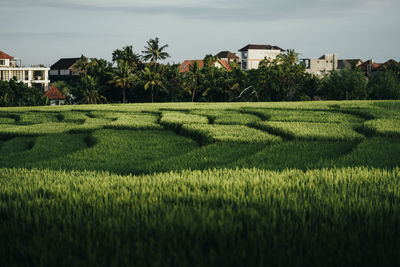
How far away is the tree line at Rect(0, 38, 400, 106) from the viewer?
47094mm

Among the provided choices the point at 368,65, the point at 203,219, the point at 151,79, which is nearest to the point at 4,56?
the point at 151,79

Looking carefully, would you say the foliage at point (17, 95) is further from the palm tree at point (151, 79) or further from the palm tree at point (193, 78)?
the palm tree at point (193, 78)

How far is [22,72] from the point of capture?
229 ft

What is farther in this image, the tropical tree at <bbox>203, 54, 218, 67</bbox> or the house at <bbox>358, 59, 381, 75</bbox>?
the house at <bbox>358, 59, 381, 75</bbox>

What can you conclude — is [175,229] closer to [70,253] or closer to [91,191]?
[70,253]

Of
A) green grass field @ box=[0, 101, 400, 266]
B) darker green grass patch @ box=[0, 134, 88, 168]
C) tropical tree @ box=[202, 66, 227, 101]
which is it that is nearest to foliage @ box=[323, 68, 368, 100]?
tropical tree @ box=[202, 66, 227, 101]

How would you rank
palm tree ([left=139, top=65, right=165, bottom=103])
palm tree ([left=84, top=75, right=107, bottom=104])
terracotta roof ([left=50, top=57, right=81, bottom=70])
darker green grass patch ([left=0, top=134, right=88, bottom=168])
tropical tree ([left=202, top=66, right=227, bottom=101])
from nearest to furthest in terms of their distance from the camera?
darker green grass patch ([left=0, top=134, right=88, bottom=168]) → palm tree ([left=139, top=65, right=165, bottom=103]) → tropical tree ([left=202, top=66, right=227, bottom=101]) → palm tree ([left=84, top=75, right=107, bottom=104]) → terracotta roof ([left=50, top=57, right=81, bottom=70])

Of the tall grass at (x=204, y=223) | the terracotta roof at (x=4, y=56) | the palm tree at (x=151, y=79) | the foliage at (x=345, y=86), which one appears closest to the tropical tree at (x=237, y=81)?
the palm tree at (x=151, y=79)

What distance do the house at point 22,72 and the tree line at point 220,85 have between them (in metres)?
21.6

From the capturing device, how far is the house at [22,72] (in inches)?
2640

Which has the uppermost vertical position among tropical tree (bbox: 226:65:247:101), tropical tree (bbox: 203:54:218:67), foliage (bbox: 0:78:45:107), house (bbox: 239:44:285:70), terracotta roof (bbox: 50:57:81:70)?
house (bbox: 239:44:285:70)

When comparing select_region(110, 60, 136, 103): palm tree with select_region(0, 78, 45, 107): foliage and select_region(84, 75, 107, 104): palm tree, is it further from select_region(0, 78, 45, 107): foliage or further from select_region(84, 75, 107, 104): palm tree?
select_region(0, 78, 45, 107): foliage

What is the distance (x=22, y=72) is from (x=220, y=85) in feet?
127

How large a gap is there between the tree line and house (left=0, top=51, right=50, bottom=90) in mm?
21601
